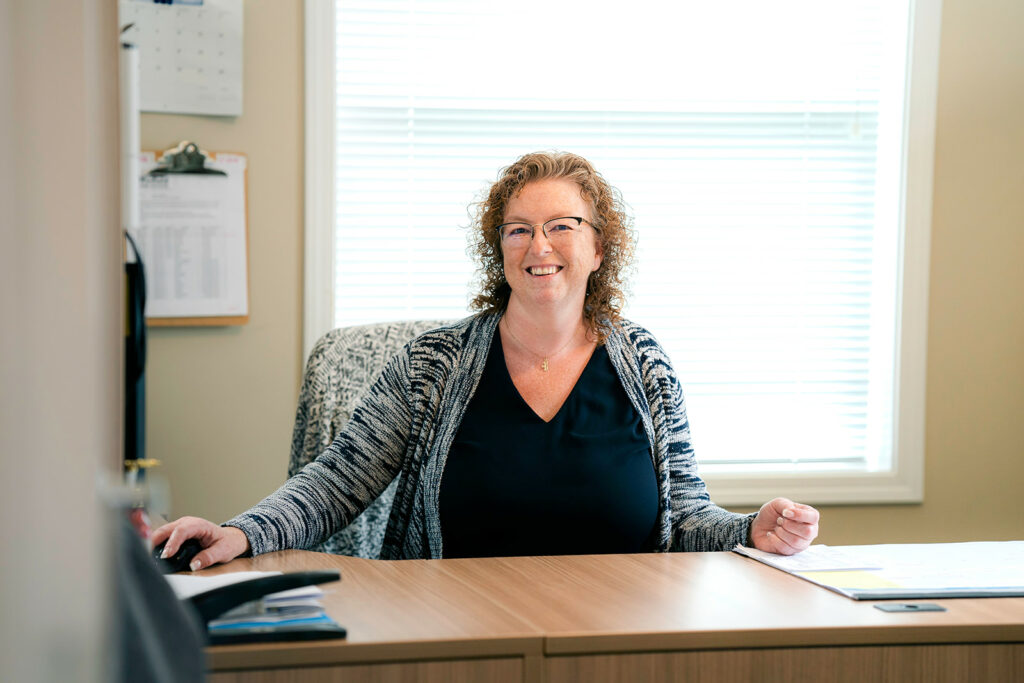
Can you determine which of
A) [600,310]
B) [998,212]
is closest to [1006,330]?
[998,212]

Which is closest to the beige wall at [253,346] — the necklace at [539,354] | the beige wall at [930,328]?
the beige wall at [930,328]

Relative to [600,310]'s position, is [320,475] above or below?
below

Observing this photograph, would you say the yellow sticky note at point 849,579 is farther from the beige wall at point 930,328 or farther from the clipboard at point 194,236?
the clipboard at point 194,236

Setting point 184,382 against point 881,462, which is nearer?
point 184,382

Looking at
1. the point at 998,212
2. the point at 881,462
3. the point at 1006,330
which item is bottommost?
the point at 881,462

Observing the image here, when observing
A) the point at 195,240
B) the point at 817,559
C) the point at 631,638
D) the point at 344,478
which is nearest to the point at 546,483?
the point at 344,478

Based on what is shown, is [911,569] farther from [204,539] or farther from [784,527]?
[204,539]

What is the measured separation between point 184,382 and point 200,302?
23 centimetres

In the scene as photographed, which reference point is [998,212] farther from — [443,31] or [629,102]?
[443,31]

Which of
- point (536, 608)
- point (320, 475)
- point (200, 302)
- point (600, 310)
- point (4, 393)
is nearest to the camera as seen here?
point (4, 393)

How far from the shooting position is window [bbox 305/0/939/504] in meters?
2.47

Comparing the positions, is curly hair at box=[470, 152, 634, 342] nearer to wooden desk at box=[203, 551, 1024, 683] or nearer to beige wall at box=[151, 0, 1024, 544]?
wooden desk at box=[203, 551, 1024, 683]

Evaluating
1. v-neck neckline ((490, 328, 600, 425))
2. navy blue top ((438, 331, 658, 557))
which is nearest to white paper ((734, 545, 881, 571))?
navy blue top ((438, 331, 658, 557))

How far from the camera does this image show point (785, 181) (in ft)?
8.57
